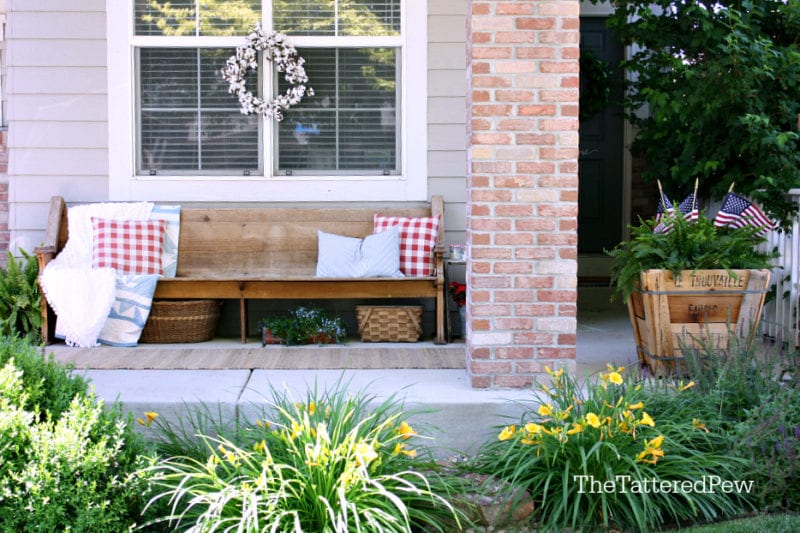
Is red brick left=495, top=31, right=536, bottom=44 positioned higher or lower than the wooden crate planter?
higher

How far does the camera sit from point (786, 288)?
512 centimetres

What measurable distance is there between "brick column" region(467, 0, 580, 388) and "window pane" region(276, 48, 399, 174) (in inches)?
77.4

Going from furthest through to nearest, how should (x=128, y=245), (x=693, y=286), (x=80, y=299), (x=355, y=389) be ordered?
(x=128, y=245)
(x=80, y=299)
(x=693, y=286)
(x=355, y=389)

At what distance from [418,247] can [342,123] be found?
1020mm

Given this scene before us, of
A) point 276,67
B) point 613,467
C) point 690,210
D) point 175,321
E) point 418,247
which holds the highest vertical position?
point 276,67

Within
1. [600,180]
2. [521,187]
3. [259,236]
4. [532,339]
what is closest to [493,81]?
[521,187]

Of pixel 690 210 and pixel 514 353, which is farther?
pixel 690 210

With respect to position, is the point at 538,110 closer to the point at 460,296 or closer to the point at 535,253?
the point at 535,253

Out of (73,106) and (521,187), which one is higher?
(73,106)

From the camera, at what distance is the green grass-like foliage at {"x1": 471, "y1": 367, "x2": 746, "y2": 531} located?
3.04m

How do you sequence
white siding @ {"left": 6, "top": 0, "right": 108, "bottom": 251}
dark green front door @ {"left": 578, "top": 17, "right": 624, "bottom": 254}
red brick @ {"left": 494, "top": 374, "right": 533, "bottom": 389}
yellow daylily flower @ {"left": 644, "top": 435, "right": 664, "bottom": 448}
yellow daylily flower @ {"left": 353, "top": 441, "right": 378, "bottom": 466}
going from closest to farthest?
1. yellow daylily flower @ {"left": 353, "top": 441, "right": 378, "bottom": 466}
2. yellow daylily flower @ {"left": 644, "top": 435, "right": 664, "bottom": 448}
3. red brick @ {"left": 494, "top": 374, "right": 533, "bottom": 389}
4. white siding @ {"left": 6, "top": 0, "right": 108, "bottom": 251}
5. dark green front door @ {"left": 578, "top": 17, "right": 624, "bottom": 254}

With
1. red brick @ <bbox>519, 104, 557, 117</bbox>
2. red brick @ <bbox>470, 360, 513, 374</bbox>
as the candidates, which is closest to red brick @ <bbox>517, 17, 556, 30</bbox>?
red brick @ <bbox>519, 104, 557, 117</bbox>

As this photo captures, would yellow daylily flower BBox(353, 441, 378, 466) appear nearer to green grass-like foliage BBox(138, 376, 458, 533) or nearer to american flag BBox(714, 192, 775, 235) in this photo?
green grass-like foliage BBox(138, 376, 458, 533)

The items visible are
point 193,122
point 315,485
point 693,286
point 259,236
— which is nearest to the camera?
point 315,485
